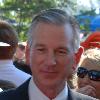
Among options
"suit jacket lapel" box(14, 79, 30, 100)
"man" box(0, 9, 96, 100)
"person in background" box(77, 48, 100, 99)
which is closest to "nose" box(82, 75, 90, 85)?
"person in background" box(77, 48, 100, 99)

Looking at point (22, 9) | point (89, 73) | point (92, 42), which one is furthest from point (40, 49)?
point (22, 9)

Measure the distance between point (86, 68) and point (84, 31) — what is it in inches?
430

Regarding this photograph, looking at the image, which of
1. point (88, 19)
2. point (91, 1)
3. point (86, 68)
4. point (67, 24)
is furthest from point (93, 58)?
point (91, 1)

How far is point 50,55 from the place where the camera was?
1.91 metres

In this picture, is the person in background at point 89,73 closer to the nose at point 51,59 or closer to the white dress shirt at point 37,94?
the white dress shirt at point 37,94

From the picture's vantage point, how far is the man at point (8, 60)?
3.57 meters

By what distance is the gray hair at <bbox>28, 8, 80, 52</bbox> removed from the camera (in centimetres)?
199

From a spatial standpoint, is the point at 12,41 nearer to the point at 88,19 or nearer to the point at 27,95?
the point at 27,95

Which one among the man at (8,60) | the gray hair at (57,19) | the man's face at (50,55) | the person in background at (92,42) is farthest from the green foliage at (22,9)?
the man's face at (50,55)

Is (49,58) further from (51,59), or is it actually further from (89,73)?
(89,73)

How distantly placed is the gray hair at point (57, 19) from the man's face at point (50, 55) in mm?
29

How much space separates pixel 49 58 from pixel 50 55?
0.05 feet

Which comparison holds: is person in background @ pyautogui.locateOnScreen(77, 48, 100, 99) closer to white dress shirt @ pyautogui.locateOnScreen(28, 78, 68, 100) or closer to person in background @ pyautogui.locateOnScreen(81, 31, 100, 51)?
person in background @ pyautogui.locateOnScreen(81, 31, 100, 51)

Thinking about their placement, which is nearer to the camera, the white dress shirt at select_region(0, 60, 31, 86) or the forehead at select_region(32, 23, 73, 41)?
the forehead at select_region(32, 23, 73, 41)
